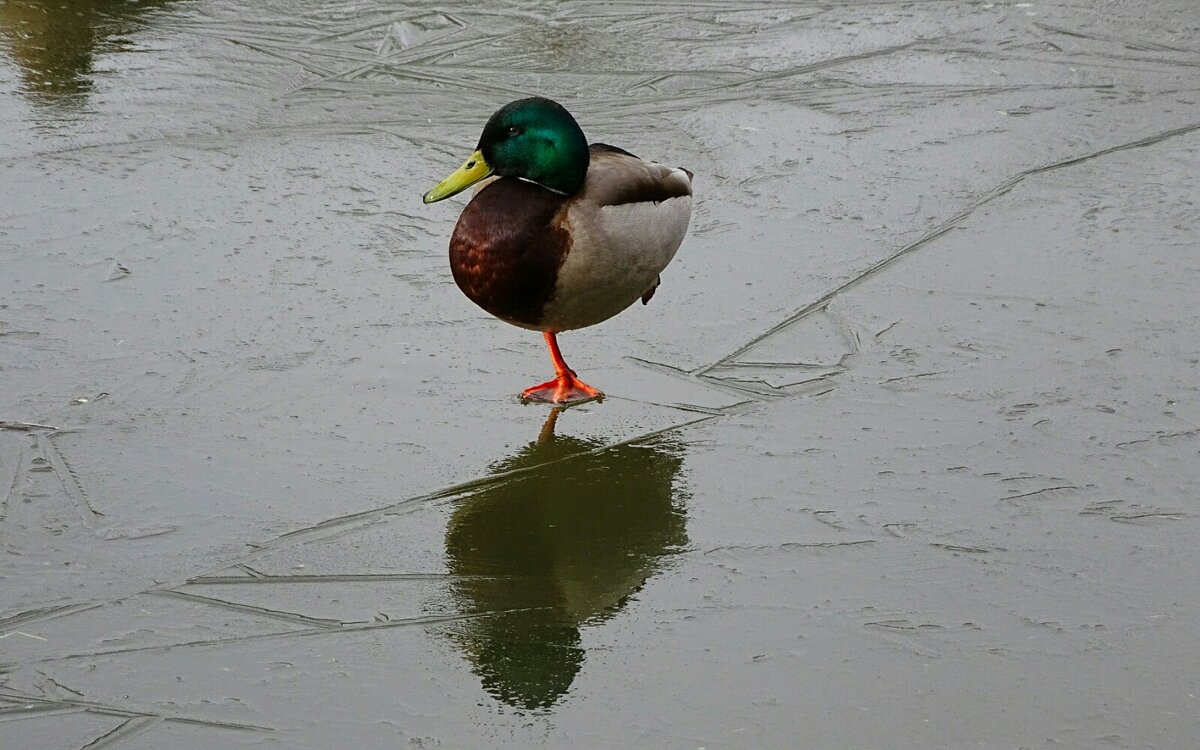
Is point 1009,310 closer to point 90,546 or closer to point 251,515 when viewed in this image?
point 251,515

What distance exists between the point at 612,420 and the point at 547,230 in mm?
548

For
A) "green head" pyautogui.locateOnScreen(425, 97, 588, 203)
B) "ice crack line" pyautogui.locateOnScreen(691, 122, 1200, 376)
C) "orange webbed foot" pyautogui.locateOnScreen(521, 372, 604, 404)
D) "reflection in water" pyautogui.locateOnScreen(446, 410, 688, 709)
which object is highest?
"green head" pyautogui.locateOnScreen(425, 97, 588, 203)

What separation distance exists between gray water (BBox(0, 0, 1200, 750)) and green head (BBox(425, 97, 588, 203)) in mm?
601

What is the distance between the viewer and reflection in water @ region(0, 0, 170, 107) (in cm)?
622

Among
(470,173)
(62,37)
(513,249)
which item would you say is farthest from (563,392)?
(62,37)

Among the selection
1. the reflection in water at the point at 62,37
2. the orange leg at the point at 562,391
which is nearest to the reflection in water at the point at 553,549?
the orange leg at the point at 562,391

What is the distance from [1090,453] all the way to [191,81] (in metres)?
4.30

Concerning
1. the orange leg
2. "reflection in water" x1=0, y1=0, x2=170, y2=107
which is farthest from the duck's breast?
"reflection in water" x1=0, y1=0, x2=170, y2=107

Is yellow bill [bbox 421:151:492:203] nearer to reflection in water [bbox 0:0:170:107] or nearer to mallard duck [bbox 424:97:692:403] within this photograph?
mallard duck [bbox 424:97:692:403]

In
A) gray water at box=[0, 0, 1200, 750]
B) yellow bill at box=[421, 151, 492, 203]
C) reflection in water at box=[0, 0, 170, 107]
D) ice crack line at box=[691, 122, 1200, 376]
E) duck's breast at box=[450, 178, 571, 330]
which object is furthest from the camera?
reflection in water at box=[0, 0, 170, 107]

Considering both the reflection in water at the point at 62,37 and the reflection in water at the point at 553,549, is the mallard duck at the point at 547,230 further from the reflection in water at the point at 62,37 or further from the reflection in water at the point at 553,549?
the reflection in water at the point at 62,37

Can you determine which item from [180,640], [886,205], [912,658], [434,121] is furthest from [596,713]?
[434,121]

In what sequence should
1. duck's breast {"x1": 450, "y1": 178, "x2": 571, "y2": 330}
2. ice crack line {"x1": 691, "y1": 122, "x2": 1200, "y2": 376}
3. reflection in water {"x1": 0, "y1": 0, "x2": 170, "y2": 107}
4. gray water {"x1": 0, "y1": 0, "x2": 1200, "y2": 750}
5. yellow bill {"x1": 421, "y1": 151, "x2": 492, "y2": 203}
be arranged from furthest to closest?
reflection in water {"x1": 0, "y1": 0, "x2": 170, "y2": 107} → ice crack line {"x1": 691, "y1": 122, "x2": 1200, "y2": 376} → yellow bill {"x1": 421, "y1": 151, "x2": 492, "y2": 203} → duck's breast {"x1": 450, "y1": 178, "x2": 571, "y2": 330} → gray water {"x1": 0, "y1": 0, "x2": 1200, "y2": 750}

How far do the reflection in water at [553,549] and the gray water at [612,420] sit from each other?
0.01 metres
